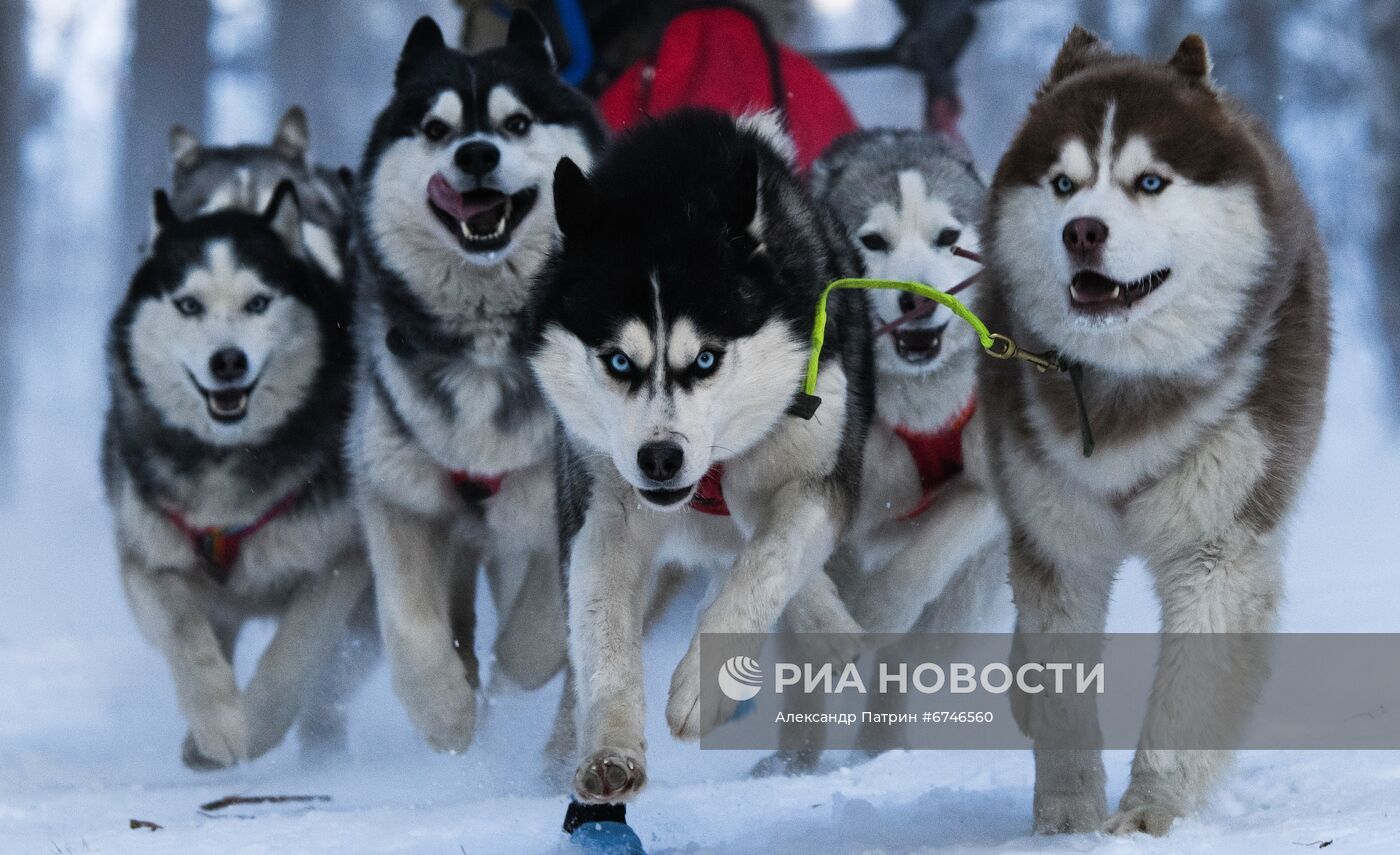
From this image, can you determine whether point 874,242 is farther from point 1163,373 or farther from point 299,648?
point 299,648

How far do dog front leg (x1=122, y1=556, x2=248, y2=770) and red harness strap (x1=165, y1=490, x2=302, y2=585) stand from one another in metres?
0.09

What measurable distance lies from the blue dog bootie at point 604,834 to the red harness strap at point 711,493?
59cm

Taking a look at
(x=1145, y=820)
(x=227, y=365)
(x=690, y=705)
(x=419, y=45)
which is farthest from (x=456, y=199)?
(x=1145, y=820)

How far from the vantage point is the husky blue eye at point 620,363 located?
2.61 meters

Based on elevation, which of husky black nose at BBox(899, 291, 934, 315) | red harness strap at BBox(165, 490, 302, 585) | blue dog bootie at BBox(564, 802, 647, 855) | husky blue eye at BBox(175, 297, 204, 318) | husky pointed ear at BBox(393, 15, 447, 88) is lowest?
blue dog bootie at BBox(564, 802, 647, 855)

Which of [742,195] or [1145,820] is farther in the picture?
[742,195]

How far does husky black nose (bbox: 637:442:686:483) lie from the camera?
248 centimetres

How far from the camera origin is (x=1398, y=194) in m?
10.7

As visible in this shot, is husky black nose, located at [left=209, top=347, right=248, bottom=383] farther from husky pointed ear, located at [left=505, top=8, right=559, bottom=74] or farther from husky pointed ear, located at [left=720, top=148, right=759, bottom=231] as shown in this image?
husky pointed ear, located at [left=720, top=148, right=759, bottom=231]

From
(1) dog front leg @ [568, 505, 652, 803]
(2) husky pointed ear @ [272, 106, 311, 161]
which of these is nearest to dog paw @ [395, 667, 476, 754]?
(1) dog front leg @ [568, 505, 652, 803]

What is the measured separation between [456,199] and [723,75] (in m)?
1.25

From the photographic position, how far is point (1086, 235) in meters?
2.54

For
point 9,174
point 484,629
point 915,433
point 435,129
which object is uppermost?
point 9,174

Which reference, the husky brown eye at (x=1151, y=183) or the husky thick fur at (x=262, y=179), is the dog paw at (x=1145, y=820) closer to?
the husky brown eye at (x=1151, y=183)
